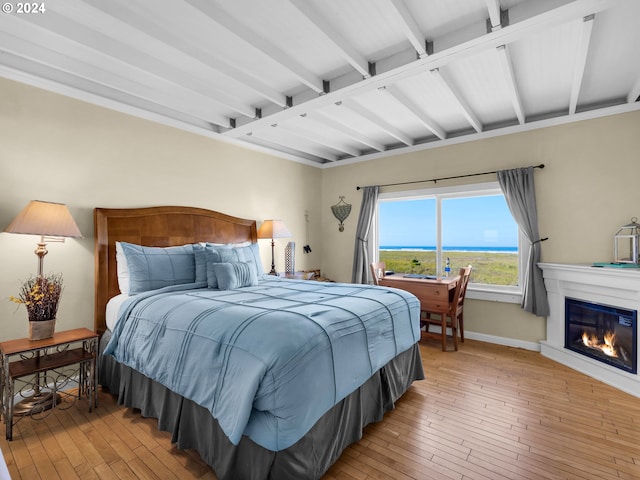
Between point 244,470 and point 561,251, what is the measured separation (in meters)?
3.66

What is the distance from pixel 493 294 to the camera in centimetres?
390

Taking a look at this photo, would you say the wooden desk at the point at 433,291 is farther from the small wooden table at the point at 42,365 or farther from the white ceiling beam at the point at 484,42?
the small wooden table at the point at 42,365

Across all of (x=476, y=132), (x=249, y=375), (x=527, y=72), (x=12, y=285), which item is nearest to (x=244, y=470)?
(x=249, y=375)

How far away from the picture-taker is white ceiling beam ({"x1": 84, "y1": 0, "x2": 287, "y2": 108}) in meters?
1.84

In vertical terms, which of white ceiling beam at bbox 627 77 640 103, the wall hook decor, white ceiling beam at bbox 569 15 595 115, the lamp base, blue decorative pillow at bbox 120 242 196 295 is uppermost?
white ceiling beam at bbox 627 77 640 103

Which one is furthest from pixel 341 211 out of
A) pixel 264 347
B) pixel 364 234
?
pixel 264 347

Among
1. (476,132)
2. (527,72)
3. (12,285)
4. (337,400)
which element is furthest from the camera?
(476,132)

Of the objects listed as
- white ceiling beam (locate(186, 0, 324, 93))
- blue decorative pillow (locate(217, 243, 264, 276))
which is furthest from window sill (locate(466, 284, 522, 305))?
white ceiling beam (locate(186, 0, 324, 93))

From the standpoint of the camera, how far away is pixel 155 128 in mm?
3324

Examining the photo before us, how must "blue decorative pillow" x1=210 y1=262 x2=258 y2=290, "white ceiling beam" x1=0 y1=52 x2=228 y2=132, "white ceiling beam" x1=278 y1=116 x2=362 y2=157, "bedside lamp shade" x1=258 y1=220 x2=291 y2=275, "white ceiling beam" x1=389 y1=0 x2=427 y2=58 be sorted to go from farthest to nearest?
"bedside lamp shade" x1=258 y1=220 x2=291 y2=275 < "white ceiling beam" x1=278 y1=116 x2=362 y2=157 < "blue decorative pillow" x1=210 y1=262 x2=258 y2=290 < "white ceiling beam" x1=0 y1=52 x2=228 y2=132 < "white ceiling beam" x1=389 y1=0 x2=427 y2=58

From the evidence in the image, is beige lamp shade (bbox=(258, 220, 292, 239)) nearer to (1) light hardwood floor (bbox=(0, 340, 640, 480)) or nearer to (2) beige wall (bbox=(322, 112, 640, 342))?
(2) beige wall (bbox=(322, 112, 640, 342))

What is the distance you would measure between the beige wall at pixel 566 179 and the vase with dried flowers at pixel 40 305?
13.5 feet

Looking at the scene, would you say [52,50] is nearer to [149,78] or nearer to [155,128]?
[149,78]

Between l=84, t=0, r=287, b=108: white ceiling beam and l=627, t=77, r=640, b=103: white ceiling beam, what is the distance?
316cm
